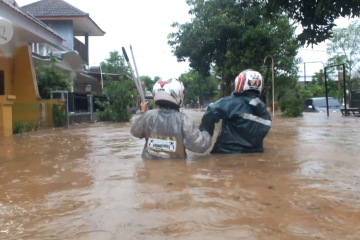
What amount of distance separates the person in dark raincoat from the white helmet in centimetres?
52

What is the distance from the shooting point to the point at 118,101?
17500mm

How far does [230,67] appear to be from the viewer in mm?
21641

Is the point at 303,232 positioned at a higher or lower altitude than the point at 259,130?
lower

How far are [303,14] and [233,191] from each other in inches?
143

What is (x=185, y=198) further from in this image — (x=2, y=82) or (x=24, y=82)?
(x=24, y=82)

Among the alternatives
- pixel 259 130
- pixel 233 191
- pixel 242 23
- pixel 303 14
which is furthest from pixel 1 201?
pixel 242 23

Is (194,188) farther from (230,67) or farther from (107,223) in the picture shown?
(230,67)

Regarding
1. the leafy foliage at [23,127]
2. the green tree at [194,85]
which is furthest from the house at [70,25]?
the green tree at [194,85]

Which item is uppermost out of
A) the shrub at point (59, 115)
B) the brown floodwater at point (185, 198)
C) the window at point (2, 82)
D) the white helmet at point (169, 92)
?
the window at point (2, 82)

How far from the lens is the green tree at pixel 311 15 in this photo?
18.2 feet

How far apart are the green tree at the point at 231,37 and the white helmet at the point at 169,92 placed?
53.9ft

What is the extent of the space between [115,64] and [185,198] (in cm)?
4221

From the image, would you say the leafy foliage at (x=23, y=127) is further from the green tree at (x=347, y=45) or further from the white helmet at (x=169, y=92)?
the green tree at (x=347, y=45)

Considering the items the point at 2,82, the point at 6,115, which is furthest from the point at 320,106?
the point at 6,115
